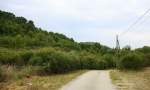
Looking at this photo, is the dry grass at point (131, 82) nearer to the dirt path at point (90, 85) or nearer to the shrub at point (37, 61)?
the dirt path at point (90, 85)

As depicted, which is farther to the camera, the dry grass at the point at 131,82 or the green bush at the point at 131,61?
the green bush at the point at 131,61

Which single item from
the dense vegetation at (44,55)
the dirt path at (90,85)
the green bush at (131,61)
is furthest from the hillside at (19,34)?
the dirt path at (90,85)

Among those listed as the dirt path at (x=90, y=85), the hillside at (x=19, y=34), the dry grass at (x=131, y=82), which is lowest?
the dry grass at (x=131, y=82)

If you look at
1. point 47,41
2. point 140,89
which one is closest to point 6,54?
point 47,41

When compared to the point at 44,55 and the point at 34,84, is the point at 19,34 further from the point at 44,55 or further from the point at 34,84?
the point at 34,84

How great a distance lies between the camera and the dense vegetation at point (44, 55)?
5522 cm

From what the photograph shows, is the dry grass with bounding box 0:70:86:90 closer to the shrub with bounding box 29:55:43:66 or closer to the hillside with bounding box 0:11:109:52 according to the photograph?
the shrub with bounding box 29:55:43:66

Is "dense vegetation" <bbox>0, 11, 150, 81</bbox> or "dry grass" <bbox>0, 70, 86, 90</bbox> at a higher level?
"dense vegetation" <bbox>0, 11, 150, 81</bbox>

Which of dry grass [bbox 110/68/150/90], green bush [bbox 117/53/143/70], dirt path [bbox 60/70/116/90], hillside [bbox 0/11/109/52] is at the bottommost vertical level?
dry grass [bbox 110/68/150/90]

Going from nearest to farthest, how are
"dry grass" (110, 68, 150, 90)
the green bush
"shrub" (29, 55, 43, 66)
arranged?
"dry grass" (110, 68, 150, 90)
"shrub" (29, 55, 43, 66)
the green bush

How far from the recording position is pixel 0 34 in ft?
295

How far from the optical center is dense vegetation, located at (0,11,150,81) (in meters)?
55.2

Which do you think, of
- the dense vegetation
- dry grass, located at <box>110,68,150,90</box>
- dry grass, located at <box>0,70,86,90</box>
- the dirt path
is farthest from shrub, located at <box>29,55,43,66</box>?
the dirt path

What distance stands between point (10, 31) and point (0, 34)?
15.0 ft
